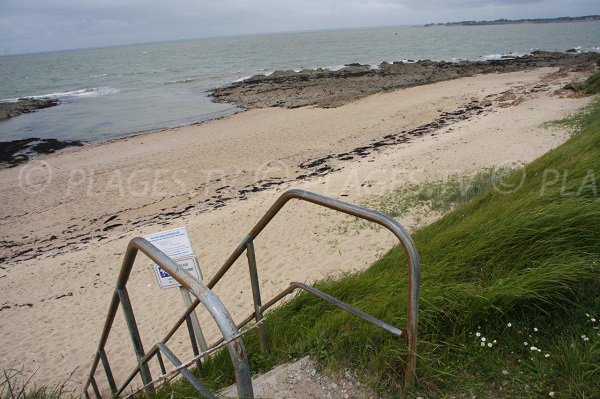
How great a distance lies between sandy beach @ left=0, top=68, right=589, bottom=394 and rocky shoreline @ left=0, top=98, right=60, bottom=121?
14.7 m

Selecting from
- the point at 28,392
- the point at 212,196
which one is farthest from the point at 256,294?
the point at 212,196

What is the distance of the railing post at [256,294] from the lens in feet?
8.34

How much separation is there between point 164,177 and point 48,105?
26.0 metres

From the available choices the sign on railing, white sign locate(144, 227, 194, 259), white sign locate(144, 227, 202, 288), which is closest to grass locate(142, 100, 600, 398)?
the sign on railing

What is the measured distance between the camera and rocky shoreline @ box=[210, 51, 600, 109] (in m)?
28.0

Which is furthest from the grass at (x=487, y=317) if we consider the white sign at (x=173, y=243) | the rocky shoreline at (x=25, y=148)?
the rocky shoreline at (x=25, y=148)

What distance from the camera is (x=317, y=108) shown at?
2412 centimetres

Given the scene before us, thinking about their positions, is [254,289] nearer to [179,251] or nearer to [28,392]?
[179,251]

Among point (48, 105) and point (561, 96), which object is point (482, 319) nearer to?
point (561, 96)

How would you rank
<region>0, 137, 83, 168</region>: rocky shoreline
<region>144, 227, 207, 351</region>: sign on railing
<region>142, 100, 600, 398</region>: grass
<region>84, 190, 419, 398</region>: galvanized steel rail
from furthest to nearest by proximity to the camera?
1. <region>0, 137, 83, 168</region>: rocky shoreline
2. <region>144, 227, 207, 351</region>: sign on railing
3. <region>142, 100, 600, 398</region>: grass
4. <region>84, 190, 419, 398</region>: galvanized steel rail

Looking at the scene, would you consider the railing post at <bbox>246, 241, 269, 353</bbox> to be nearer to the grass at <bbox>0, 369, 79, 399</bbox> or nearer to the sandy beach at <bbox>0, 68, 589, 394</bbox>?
the grass at <bbox>0, 369, 79, 399</bbox>

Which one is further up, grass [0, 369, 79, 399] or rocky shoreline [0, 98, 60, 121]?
rocky shoreline [0, 98, 60, 121]

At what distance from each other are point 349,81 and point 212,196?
2445 centimetres

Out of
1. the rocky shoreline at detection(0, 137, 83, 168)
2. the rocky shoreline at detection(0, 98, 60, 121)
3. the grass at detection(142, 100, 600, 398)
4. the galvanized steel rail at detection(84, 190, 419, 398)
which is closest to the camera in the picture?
the galvanized steel rail at detection(84, 190, 419, 398)
